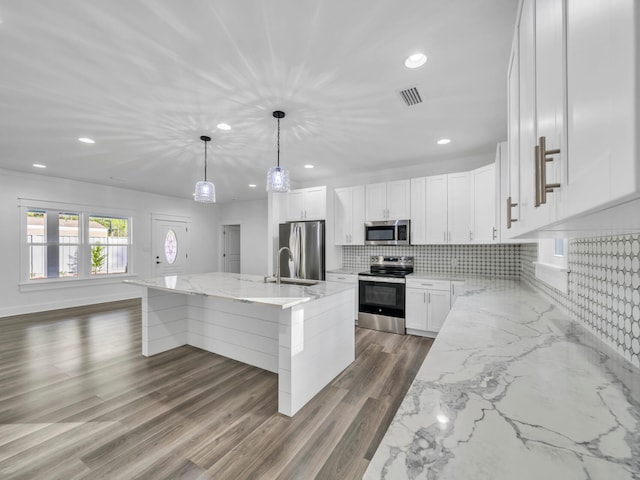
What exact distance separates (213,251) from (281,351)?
668 centimetres

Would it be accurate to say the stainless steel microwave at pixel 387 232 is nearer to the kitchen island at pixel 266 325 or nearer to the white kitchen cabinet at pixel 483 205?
the white kitchen cabinet at pixel 483 205

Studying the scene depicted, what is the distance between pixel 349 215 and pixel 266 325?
2390 mm

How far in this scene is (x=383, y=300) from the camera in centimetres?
396

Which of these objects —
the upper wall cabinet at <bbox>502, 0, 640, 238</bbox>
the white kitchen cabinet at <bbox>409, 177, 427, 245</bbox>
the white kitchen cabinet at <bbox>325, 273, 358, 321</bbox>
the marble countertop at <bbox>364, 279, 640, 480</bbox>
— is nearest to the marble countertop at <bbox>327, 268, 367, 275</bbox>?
the white kitchen cabinet at <bbox>325, 273, 358, 321</bbox>

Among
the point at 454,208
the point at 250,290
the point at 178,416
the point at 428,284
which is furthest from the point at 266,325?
the point at 454,208

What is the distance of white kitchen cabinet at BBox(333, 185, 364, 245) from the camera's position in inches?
175

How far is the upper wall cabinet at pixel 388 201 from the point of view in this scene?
4.10 metres

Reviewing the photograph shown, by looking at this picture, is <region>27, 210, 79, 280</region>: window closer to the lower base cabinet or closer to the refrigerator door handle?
the refrigerator door handle

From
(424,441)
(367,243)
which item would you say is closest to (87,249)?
(367,243)

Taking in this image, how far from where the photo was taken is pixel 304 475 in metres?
1.55

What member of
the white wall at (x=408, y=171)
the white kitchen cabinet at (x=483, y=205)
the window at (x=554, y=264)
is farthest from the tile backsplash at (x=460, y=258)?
the window at (x=554, y=264)

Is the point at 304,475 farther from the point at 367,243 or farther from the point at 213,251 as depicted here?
the point at 213,251

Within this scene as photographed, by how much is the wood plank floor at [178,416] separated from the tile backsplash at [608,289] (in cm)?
139

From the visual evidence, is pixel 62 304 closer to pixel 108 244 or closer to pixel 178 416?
pixel 108 244
